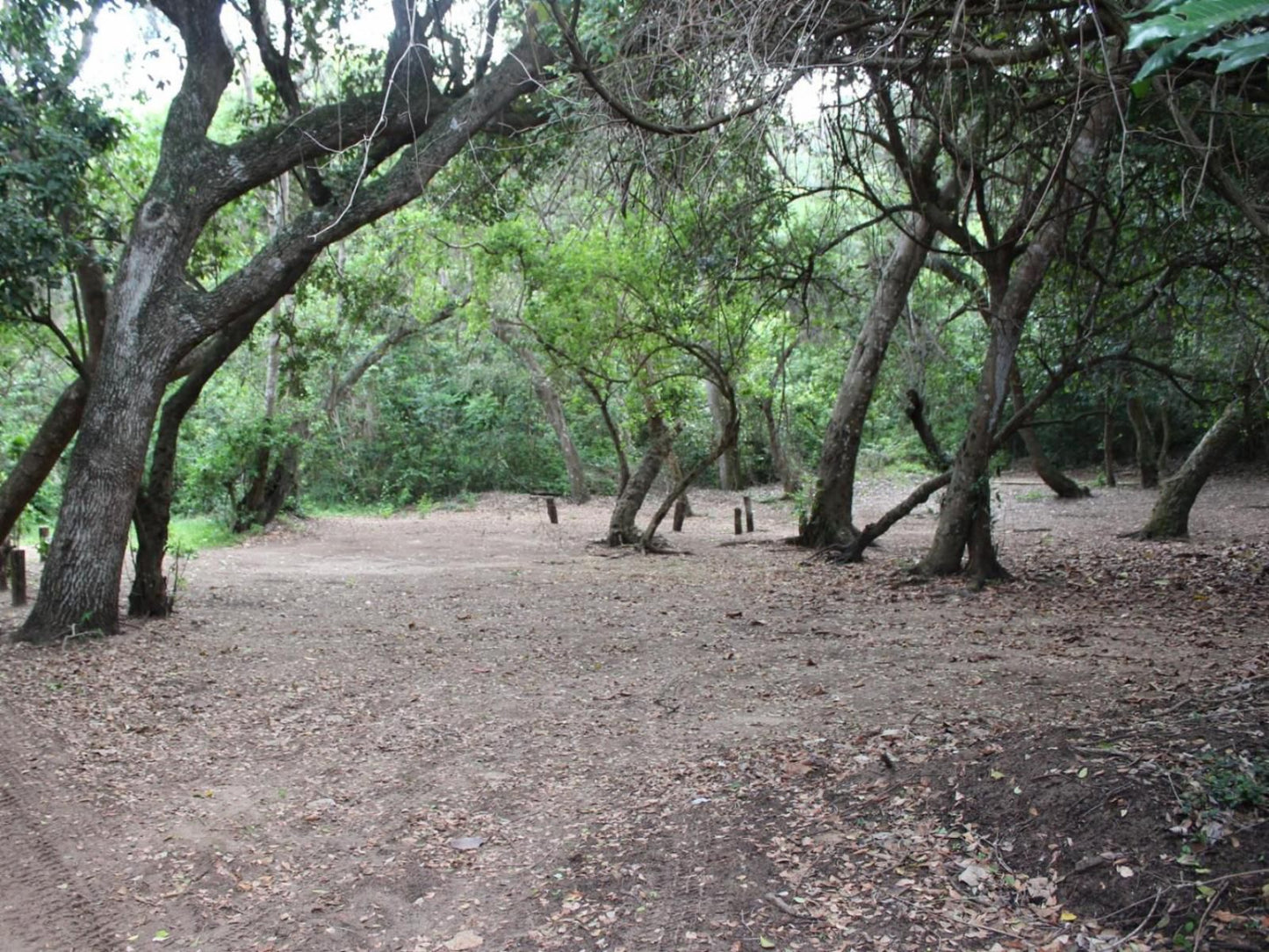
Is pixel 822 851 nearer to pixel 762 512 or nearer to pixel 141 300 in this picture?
pixel 141 300

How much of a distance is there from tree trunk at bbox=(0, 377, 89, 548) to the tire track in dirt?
496cm

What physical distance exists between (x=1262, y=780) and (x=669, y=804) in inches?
93.4

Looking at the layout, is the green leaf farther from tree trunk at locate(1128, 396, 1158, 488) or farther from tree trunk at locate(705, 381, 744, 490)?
tree trunk at locate(705, 381, 744, 490)

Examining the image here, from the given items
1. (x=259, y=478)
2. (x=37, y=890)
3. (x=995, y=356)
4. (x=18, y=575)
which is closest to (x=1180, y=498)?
(x=995, y=356)

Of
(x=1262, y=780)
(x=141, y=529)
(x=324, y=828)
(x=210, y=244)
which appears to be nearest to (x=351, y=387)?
(x=210, y=244)

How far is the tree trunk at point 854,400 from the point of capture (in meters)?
13.0

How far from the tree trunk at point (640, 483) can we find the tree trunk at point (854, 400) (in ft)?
8.52

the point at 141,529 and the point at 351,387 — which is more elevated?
the point at 351,387

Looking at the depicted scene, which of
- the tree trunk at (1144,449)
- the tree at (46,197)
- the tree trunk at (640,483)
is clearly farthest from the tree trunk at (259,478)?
the tree trunk at (1144,449)

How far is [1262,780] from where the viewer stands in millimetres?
3410

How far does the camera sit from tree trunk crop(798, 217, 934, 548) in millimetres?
13008

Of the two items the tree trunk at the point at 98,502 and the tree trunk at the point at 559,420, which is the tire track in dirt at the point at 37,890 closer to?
the tree trunk at the point at 98,502

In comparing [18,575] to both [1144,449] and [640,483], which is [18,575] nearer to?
[640,483]

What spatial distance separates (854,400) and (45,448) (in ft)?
31.5
